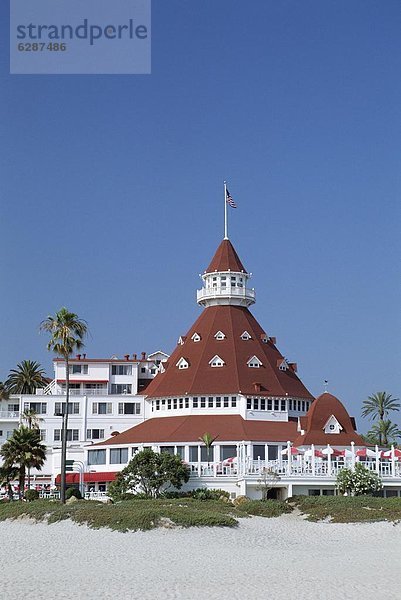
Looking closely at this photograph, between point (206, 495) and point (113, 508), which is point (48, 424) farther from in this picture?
point (113, 508)

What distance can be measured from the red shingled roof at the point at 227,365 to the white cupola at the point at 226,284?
2.53 ft

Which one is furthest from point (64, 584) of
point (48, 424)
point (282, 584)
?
point (48, 424)

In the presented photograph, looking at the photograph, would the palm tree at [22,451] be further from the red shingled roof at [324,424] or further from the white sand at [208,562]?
the red shingled roof at [324,424]

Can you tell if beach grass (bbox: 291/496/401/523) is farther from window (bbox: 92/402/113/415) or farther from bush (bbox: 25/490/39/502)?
window (bbox: 92/402/113/415)

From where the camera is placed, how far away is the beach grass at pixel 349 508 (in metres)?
48.1

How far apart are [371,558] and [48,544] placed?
1374 cm

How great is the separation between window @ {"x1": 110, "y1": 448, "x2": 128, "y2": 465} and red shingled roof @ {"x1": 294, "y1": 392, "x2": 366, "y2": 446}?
1351cm

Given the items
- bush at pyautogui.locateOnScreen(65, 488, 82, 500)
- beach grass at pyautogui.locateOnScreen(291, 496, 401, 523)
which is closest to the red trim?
bush at pyautogui.locateOnScreen(65, 488, 82, 500)

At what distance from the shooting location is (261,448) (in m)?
69.0

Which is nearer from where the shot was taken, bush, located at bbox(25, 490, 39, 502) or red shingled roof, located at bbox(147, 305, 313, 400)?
bush, located at bbox(25, 490, 39, 502)

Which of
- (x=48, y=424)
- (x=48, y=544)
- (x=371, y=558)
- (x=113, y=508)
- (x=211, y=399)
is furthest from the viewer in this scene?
(x=48, y=424)

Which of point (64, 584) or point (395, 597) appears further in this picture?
point (64, 584)

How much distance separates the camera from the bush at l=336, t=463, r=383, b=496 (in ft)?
184

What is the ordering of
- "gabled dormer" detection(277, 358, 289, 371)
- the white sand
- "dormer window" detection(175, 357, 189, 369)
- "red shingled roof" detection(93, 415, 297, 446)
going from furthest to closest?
"gabled dormer" detection(277, 358, 289, 371) → "dormer window" detection(175, 357, 189, 369) → "red shingled roof" detection(93, 415, 297, 446) → the white sand
